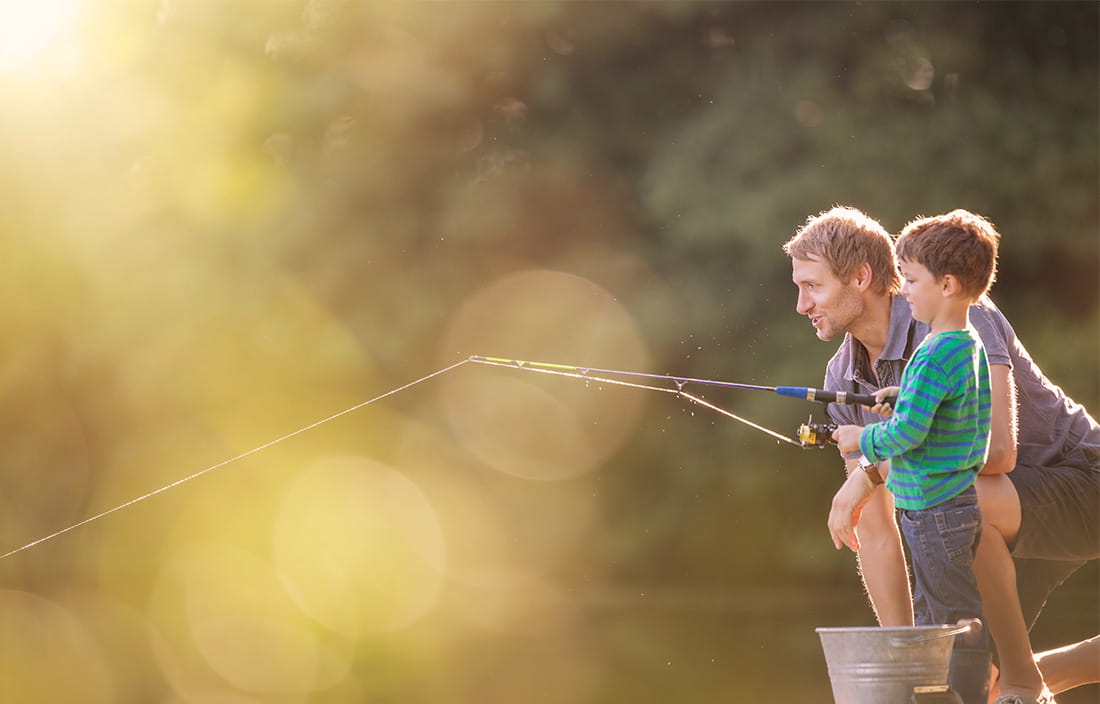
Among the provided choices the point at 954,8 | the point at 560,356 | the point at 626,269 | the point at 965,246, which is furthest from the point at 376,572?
the point at 965,246

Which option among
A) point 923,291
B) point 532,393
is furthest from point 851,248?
point 532,393

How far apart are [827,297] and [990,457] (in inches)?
19.1

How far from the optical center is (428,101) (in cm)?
1074

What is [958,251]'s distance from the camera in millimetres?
2217

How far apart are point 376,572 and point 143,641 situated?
4170 millimetres

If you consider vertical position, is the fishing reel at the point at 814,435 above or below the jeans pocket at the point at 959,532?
above

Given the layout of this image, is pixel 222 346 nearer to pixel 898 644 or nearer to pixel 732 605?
pixel 732 605

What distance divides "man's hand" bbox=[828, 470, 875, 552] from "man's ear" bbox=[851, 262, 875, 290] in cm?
41

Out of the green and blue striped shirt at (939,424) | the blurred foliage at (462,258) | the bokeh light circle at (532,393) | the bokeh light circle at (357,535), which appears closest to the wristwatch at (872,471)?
the green and blue striped shirt at (939,424)

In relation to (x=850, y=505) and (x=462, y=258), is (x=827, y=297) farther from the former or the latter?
(x=462, y=258)

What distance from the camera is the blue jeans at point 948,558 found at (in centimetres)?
213

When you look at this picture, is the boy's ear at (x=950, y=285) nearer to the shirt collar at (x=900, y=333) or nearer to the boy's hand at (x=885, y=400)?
the boy's hand at (x=885, y=400)

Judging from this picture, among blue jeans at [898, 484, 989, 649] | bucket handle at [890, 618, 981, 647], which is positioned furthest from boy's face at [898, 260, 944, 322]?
bucket handle at [890, 618, 981, 647]

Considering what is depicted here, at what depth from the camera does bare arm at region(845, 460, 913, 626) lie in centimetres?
271
